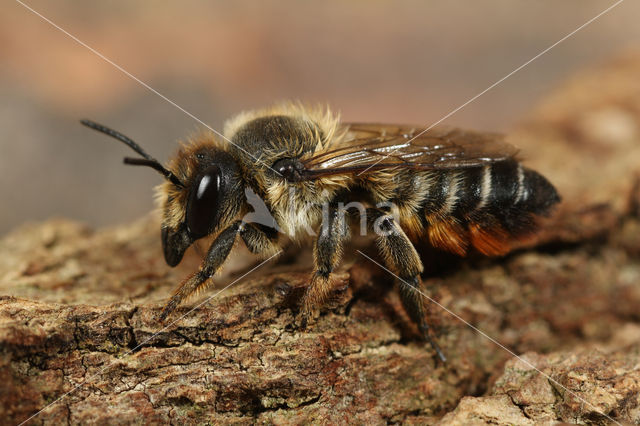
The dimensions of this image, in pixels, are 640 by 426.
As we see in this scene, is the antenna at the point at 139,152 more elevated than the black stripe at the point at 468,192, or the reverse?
the antenna at the point at 139,152

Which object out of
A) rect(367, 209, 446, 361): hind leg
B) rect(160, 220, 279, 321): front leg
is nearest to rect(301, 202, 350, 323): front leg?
rect(367, 209, 446, 361): hind leg

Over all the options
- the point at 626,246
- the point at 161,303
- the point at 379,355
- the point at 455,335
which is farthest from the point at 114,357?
the point at 626,246

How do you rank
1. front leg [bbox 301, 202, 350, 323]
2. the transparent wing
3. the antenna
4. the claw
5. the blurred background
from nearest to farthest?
front leg [bbox 301, 202, 350, 323] < the antenna < the claw < the transparent wing < the blurred background

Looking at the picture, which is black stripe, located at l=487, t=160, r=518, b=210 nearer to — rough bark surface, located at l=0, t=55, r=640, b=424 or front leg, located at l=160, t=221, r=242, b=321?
rough bark surface, located at l=0, t=55, r=640, b=424

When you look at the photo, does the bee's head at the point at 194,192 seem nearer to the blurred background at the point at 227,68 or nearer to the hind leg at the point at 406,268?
the hind leg at the point at 406,268

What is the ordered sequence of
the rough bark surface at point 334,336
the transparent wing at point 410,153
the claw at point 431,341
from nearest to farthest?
the rough bark surface at point 334,336, the claw at point 431,341, the transparent wing at point 410,153

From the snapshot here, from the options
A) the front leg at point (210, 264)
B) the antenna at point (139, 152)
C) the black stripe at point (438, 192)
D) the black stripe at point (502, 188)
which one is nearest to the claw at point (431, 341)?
the black stripe at point (438, 192)

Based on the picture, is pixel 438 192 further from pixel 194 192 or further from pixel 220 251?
pixel 194 192
